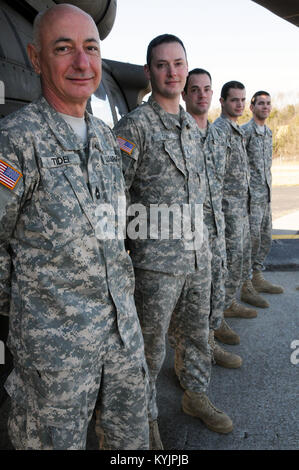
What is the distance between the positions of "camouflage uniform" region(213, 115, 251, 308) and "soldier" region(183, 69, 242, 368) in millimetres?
416

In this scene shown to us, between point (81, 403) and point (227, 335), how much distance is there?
6.85ft

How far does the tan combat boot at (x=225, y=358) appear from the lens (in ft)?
9.58

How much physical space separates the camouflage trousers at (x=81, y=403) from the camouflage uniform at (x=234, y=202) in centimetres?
204

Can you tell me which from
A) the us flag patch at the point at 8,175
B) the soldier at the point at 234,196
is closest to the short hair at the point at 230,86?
the soldier at the point at 234,196

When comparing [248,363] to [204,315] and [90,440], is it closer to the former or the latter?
[204,315]

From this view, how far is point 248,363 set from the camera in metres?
2.98

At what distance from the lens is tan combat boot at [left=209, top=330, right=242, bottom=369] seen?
2920mm

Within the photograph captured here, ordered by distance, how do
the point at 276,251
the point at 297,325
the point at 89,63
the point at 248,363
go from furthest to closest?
the point at 276,251
the point at 297,325
the point at 248,363
the point at 89,63

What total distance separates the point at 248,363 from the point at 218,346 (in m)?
0.24

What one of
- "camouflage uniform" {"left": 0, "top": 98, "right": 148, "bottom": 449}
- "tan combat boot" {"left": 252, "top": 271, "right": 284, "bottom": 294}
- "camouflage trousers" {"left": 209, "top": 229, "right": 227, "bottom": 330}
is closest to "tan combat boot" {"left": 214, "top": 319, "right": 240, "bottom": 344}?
"camouflage trousers" {"left": 209, "top": 229, "right": 227, "bottom": 330}

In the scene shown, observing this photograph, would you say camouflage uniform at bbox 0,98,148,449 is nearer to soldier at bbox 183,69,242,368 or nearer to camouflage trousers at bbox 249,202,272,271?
soldier at bbox 183,69,242,368

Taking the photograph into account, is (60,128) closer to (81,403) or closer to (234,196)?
(81,403)
